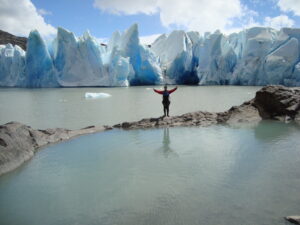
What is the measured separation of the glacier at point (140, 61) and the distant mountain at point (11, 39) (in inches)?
957

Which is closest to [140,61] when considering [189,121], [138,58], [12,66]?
[138,58]

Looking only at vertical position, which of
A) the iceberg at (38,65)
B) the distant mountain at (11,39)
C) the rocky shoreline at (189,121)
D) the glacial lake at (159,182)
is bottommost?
the glacial lake at (159,182)

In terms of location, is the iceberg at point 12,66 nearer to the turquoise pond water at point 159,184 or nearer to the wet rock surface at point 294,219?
the turquoise pond water at point 159,184

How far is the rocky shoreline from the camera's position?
157 inches

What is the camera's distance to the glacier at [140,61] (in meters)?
23.9

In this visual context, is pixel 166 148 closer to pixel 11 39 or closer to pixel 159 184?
pixel 159 184

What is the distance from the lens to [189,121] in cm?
610

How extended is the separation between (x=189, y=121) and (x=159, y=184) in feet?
11.2

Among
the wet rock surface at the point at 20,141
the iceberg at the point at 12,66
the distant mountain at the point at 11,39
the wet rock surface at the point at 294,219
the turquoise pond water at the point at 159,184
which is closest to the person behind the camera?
the wet rock surface at the point at 294,219

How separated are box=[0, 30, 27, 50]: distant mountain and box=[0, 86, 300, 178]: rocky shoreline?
51602 mm

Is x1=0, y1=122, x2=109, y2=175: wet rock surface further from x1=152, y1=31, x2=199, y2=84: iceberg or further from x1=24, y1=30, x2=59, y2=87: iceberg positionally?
x1=152, y1=31, x2=199, y2=84: iceberg

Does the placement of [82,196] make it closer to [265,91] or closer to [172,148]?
[172,148]

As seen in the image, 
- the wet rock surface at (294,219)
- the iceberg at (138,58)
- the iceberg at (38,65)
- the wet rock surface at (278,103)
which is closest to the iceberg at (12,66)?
the iceberg at (38,65)

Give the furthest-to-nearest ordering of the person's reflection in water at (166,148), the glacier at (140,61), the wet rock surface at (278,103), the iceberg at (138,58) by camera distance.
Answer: the iceberg at (138,58)
the glacier at (140,61)
the wet rock surface at (278,103)
the person's reflection in water at (166,148)
